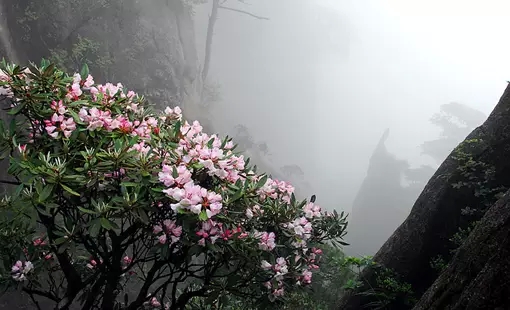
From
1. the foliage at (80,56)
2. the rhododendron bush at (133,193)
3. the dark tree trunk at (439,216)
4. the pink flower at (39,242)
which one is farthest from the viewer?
the foliage at (80,56)

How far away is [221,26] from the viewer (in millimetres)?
34062

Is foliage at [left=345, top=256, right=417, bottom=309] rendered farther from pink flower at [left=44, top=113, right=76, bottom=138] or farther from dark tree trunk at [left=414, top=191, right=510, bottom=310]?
pink flower at [left=44, top=113, right=76, bottom=138]

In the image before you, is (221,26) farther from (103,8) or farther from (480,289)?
(480,289)

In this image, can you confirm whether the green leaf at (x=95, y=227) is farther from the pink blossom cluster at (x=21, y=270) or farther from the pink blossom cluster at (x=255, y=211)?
the pink blossom cluster at (x=21, y=270)

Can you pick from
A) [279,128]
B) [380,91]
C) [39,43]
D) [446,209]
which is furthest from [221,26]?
[380,91]

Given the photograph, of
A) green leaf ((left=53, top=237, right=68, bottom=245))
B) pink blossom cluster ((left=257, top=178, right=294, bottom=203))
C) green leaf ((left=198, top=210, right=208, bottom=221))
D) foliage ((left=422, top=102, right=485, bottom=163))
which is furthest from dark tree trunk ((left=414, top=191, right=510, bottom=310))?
foliage ((left=422, top=102, right=485, bottom=163))

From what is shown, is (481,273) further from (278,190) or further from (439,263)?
(439,263)

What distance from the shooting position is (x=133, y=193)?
2115 millimetres

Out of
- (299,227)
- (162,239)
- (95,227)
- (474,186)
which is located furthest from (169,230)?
(474,186)

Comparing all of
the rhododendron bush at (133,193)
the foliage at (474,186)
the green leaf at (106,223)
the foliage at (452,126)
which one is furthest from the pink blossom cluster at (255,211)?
the foliage at (452,126)

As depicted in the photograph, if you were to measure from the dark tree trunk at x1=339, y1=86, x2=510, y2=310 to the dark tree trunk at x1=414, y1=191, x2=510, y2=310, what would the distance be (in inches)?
55.7

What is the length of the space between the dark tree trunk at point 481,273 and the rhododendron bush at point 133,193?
101 centimetres

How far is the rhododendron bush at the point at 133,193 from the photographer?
6.79ft

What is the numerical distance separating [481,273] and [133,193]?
2276 mm
